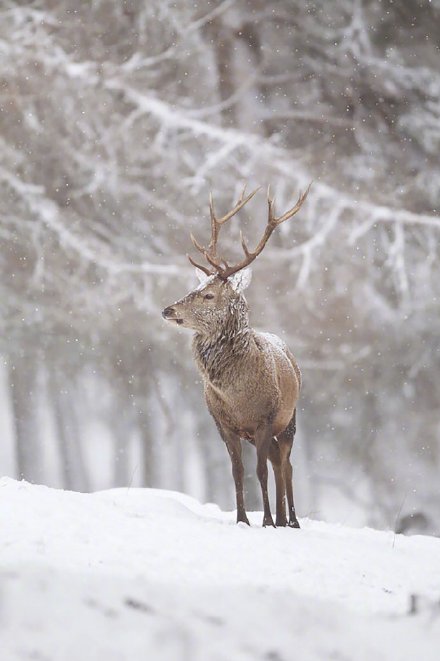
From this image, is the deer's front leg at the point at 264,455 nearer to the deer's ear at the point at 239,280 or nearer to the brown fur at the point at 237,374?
the brown fur at the point at 237,374

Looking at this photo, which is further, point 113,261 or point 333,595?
point 113,261

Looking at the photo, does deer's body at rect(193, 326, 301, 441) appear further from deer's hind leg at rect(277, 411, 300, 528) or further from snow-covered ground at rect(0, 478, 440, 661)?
snow-covered ground at rect(0, 478, 440, 661)

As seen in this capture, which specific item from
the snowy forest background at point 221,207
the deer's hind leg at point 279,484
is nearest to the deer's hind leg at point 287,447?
the deer's hind leg at point 279,484

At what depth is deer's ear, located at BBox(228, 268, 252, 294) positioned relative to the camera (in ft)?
26.0

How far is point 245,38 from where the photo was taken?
852 inches

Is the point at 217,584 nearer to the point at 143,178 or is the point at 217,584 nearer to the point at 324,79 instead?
the point at 143,178

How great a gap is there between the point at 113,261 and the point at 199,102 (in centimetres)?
470

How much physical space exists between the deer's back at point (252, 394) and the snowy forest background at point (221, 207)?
11.0m

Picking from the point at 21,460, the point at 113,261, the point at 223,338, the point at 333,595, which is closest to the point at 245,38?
the point at 113,261

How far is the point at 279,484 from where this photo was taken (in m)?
8.05

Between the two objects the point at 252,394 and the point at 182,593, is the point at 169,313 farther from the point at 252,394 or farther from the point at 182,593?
the point at 182,593

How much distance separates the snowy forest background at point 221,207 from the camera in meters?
19.6

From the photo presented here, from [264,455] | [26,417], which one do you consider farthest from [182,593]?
[26,417]

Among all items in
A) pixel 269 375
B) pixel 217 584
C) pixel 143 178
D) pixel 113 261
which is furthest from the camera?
pixel 143 178
